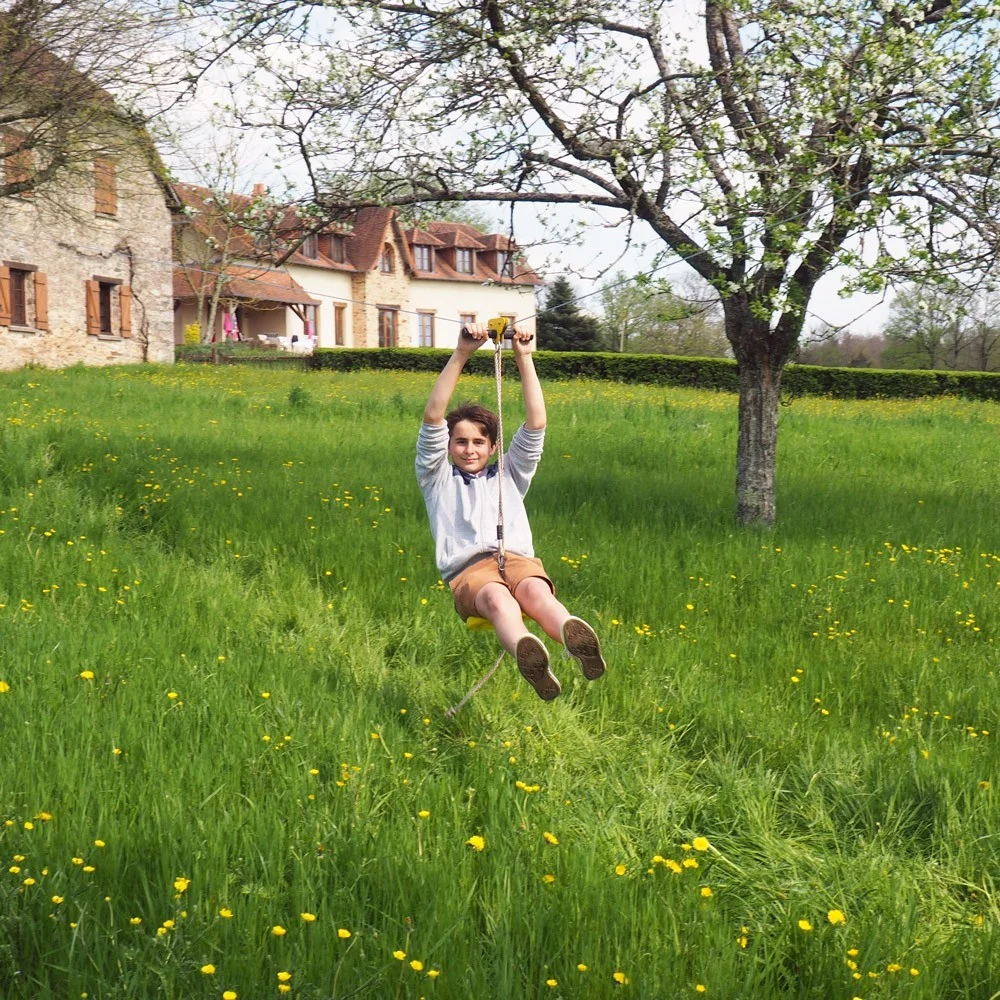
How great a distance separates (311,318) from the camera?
4934cm

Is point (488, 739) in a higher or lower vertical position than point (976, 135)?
lower

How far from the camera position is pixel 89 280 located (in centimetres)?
2933

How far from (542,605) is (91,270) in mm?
28494

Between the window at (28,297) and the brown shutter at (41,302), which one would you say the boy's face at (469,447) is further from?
the brown shutter at (41,302)

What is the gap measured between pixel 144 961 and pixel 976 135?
6.62 m

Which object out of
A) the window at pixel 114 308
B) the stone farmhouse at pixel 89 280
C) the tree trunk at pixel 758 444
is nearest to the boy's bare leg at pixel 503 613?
the tree trunk at pixel 758 444

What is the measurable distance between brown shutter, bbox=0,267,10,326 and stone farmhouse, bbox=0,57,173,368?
0.02 metres

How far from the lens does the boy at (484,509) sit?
4410 mm

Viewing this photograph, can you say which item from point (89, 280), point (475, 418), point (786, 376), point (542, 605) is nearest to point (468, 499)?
point (475, 418)

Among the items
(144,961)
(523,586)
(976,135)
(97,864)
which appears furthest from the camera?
(976,135)

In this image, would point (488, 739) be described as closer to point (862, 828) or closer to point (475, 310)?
point (862, 828)

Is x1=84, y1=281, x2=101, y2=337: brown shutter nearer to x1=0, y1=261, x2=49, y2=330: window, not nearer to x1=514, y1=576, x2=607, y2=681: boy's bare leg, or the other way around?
x1=0, y1=261, x2=49, y2=330: window

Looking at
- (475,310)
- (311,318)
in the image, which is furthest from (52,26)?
(475,310)

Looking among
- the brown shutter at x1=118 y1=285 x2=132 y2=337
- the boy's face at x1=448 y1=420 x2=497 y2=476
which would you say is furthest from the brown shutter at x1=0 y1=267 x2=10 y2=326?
the boy's face at x1=448 y1=420 x2=497 y2=476
